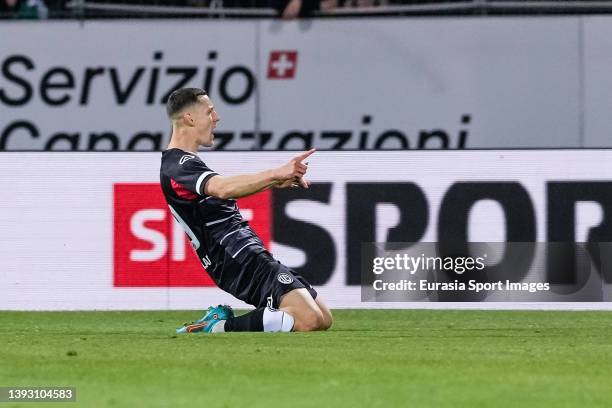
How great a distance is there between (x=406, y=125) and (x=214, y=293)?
3.28 m

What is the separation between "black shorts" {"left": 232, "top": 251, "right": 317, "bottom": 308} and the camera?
10156 mm

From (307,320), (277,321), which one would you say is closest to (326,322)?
(307,320)

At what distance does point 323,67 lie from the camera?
1564 centimetres

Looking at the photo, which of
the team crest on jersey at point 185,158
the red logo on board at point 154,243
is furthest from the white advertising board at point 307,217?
the team crest on jersey at point 185,158

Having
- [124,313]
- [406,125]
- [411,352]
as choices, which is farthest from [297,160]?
[406,125]

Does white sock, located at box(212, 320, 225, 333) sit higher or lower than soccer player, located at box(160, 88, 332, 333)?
lower

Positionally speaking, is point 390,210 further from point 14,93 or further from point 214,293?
point 14,93

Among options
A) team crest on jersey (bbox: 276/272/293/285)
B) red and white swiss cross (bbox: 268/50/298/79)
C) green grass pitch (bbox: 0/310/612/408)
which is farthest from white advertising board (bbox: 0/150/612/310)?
team crest on jersey (bbox: 276/272/293/285)

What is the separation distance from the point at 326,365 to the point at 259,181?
5.82ft

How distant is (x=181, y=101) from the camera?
10.4m

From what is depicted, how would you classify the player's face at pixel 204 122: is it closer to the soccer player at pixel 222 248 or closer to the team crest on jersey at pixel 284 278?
the soccer player at pixel 222 248

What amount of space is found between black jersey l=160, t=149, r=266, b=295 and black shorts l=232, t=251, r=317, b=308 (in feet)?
0.12

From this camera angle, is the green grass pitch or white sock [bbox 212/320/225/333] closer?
the green grass pitch

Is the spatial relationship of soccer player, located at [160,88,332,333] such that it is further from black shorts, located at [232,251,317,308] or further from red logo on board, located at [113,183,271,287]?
red logo on board, located at [113,183,271,287]
